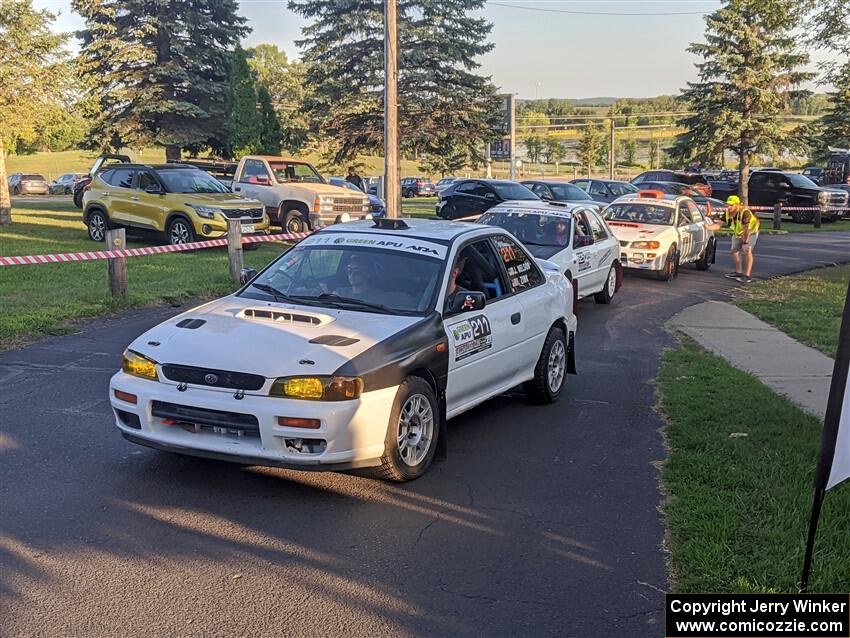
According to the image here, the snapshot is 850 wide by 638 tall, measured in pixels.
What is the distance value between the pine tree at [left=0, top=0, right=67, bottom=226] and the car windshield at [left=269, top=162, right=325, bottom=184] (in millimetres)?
7027

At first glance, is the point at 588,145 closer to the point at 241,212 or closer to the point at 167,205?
the point at 241,212

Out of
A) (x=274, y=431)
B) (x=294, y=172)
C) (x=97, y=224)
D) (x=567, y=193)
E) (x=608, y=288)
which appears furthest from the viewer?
(x=567, y=193)

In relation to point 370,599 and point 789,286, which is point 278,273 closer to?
point 370,599

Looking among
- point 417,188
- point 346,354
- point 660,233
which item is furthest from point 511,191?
point 417,188

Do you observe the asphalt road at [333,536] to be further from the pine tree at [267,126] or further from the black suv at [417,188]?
the black suv at [417,188]

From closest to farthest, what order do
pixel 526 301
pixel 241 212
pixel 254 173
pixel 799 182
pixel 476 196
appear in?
pixel 526 301
pixel 241 212
pixel 254 173
pixel 476 196
pixel 799 182

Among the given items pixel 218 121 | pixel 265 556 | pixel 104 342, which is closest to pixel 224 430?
pixel 265 556

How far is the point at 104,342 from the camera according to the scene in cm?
993

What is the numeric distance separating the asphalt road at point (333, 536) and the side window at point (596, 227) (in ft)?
22.2

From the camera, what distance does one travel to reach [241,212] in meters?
18.8

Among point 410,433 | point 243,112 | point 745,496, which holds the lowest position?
point 745,496

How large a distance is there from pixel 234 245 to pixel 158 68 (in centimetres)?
2219

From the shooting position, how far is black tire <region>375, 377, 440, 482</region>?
545 cm

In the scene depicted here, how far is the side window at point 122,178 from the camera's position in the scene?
19844 mm
